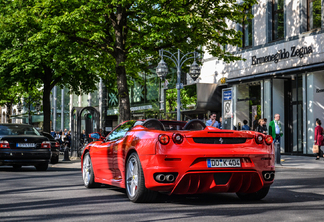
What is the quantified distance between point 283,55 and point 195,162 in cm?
1769

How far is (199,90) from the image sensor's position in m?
29.2

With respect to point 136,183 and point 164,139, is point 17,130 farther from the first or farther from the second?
point 164,139

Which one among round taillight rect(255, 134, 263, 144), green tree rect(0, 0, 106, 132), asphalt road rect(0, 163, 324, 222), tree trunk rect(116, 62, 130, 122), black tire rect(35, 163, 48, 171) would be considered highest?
green tree rect(0, 0, 106, 132)

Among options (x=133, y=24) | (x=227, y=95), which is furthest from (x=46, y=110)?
(x=133, y=24)

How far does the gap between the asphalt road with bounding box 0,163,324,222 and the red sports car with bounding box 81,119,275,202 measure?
0.27 m

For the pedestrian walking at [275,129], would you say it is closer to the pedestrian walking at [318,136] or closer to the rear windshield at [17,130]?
the pedestrian walking at [318,136]

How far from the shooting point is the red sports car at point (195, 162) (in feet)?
23.0

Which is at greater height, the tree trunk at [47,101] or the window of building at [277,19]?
the window of building at [277,19]

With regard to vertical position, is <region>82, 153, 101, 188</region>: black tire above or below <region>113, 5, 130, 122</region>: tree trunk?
below

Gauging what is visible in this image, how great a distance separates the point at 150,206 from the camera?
7223 millimetres

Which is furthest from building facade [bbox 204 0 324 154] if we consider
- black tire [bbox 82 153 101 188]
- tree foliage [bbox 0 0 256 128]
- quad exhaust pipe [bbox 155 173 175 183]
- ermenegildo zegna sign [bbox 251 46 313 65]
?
quad exhaust pipe [bbox 155 173 175 183]

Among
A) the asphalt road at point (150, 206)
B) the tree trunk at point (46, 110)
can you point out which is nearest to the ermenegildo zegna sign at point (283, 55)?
the tree trunk at point (46, 110)

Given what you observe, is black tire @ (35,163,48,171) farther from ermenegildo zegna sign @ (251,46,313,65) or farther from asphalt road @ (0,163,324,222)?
ermenegildo zegna sign @ (251,46,313,65)

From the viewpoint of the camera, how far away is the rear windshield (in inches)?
637
